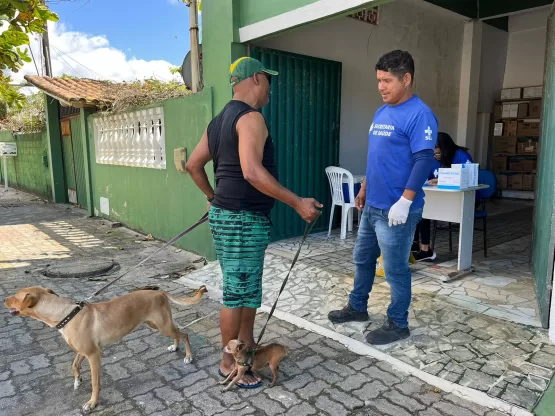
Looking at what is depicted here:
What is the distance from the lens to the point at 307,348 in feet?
10.8

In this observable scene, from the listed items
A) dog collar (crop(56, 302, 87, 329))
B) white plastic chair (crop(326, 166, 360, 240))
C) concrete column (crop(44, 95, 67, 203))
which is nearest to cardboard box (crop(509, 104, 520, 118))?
white plastic chair (crop(326, 166, 360, 240))

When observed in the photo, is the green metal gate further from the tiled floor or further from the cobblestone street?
the cobblestone street

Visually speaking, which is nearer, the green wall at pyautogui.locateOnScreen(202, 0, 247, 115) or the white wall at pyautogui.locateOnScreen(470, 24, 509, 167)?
the green wall at pyautogui.locateOnScreen(202, 0, 247, 115)

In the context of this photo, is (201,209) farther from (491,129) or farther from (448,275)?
(491,129)

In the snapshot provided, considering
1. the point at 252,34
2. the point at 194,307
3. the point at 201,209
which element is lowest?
the point at 194,307

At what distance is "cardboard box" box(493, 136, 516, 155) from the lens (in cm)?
1052

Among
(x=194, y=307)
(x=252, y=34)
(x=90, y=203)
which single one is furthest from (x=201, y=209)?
(x=90, y=203)

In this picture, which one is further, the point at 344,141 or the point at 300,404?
the point at 344,141

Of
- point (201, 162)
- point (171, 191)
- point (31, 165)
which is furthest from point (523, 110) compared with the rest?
point (31, 165)

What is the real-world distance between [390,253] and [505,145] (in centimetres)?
916

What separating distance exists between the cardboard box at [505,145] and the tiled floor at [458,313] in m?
5.78

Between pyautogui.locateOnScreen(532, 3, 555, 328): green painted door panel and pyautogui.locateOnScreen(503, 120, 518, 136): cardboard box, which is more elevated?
pyautogui.locateOnScreen(503, 120, 518, 136): cardboard box

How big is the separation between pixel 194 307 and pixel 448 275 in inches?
104

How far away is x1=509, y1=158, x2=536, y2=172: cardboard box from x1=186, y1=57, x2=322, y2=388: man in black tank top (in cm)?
977
